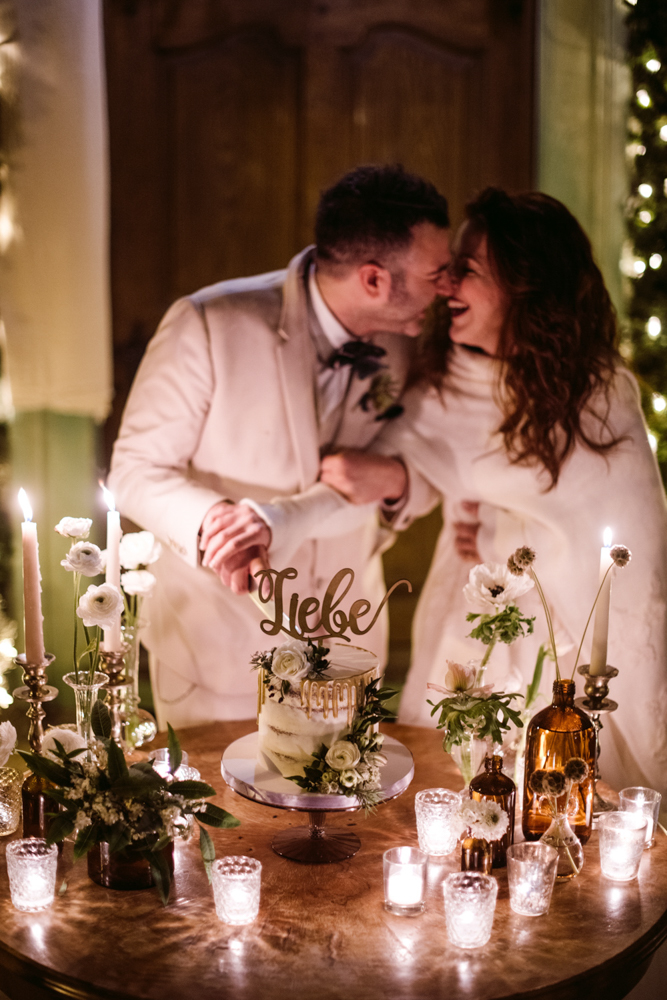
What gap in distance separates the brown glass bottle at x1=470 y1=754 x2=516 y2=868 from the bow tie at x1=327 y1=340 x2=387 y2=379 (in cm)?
135

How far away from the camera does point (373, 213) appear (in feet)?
9.29

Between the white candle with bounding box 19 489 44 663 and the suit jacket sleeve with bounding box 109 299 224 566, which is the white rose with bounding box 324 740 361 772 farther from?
the suit jacket sleeve with bounding box 109 299 224 566

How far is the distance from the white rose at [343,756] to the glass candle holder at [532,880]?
328 millimetres

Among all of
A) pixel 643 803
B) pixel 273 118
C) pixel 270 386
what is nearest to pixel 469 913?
pixel 643 803

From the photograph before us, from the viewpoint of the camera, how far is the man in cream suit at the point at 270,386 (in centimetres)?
285

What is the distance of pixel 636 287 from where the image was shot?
118 inches

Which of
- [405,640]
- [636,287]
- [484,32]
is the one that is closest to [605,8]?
[484,32]

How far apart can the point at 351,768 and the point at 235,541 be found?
1144 millimetres

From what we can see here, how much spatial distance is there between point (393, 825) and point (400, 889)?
37 centimetres

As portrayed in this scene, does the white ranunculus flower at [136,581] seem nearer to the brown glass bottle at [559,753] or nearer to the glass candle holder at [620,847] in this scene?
the brown glass bottle at [559,753]

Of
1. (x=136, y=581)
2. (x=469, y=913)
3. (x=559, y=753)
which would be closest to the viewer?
(x=469, y=913)

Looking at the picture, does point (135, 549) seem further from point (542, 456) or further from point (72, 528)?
point (542, 456)

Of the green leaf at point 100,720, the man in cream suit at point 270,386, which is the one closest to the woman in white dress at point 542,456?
the man in cream suit at point 270,386

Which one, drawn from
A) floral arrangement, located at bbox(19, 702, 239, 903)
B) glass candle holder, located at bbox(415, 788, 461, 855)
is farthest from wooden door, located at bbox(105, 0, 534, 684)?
glass candle holder, located at bbox(415, 788, 461, 855)
